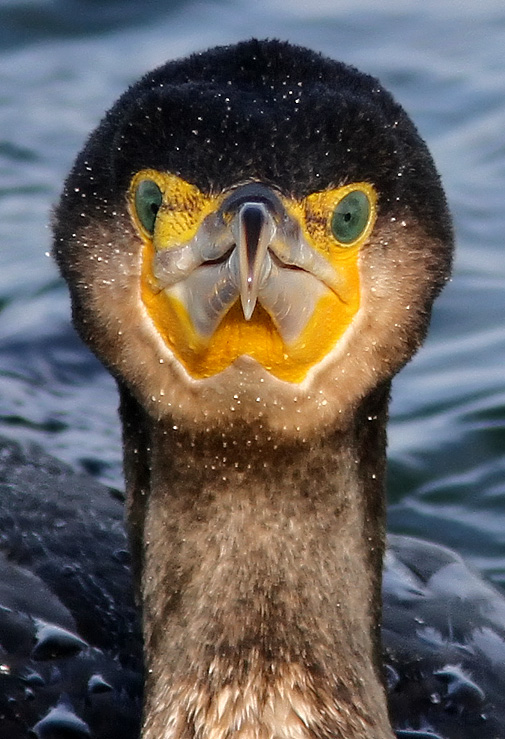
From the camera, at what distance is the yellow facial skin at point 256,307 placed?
11.4 feet

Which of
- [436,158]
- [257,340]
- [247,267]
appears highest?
[436,158]

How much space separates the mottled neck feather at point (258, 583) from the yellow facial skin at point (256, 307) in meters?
0.18

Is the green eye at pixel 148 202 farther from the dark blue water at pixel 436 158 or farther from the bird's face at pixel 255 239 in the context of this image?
the dark blue water at pixel 436 158

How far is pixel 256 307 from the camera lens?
3.46 meters

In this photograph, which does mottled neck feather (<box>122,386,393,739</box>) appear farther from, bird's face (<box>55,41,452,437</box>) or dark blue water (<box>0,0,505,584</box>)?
dark blue water (<box>0,0,505,584</box>)

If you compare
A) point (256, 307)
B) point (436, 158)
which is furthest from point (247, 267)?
point (436, 158)

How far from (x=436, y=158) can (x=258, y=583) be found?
15.7 feet

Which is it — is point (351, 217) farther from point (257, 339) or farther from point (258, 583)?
point (258, 583)

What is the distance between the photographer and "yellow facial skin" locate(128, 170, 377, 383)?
137 inches

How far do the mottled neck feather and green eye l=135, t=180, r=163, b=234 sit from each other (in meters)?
0.43

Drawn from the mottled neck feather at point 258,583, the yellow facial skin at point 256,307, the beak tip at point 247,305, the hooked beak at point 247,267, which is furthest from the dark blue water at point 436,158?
the beak tip at point 247,305

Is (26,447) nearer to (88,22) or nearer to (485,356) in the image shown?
(485,356)

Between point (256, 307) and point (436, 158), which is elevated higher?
point (436, 158)

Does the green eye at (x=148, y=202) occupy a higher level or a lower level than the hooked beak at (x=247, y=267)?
higher
